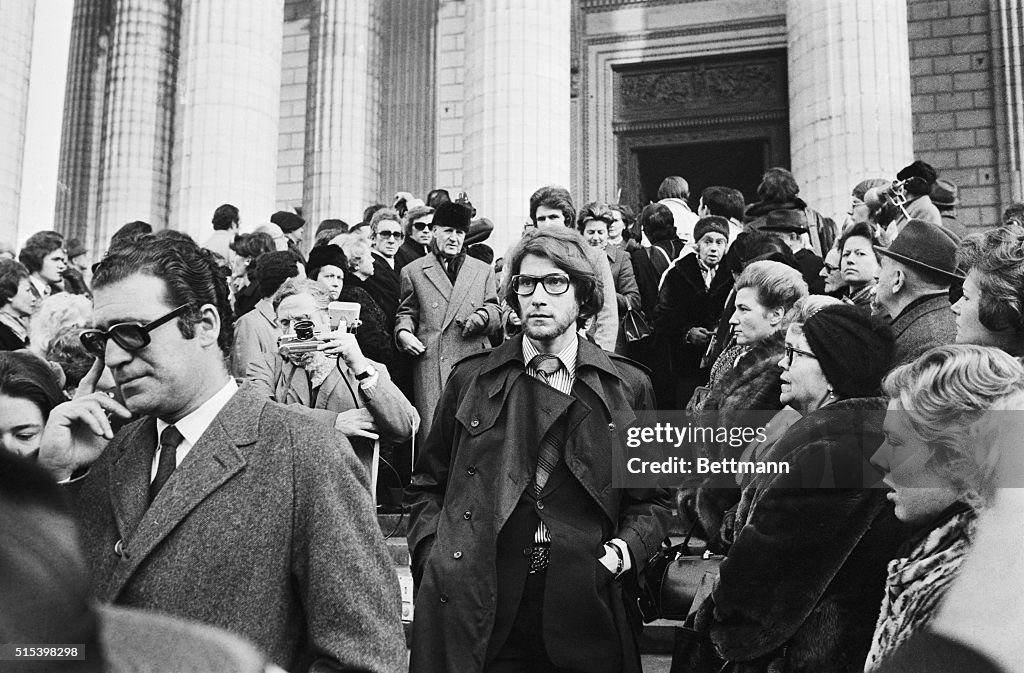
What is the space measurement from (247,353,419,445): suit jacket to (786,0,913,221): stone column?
815 cm

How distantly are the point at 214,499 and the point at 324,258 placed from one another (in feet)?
17.7

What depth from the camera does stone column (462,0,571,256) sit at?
13.2 metres

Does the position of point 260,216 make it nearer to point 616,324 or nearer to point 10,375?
point 616,324

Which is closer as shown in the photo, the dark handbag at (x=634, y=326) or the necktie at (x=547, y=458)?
the necktie at (x=547, y=458)

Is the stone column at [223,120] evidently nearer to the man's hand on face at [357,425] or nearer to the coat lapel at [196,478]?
the man's hand on face at [357,425]

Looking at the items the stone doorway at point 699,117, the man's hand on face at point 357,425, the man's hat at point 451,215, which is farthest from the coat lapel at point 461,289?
the stone doorway at point 699,117

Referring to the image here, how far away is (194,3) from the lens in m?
15.3

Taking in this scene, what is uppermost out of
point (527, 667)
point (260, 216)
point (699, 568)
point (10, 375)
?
point (260, 216)

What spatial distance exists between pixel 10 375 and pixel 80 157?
19.3 meters

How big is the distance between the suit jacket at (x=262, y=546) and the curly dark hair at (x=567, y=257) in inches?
64.9

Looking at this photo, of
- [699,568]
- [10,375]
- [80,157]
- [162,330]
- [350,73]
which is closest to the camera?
[162,330]

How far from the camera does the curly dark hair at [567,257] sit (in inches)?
159

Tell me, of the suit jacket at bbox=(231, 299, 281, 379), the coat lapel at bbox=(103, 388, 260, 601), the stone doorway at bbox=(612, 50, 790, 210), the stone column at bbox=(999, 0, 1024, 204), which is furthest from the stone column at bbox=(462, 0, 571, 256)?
the coat lapel at bbox=(103, 388, 260, 601)

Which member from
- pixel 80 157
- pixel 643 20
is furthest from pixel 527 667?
pixel 80 157
